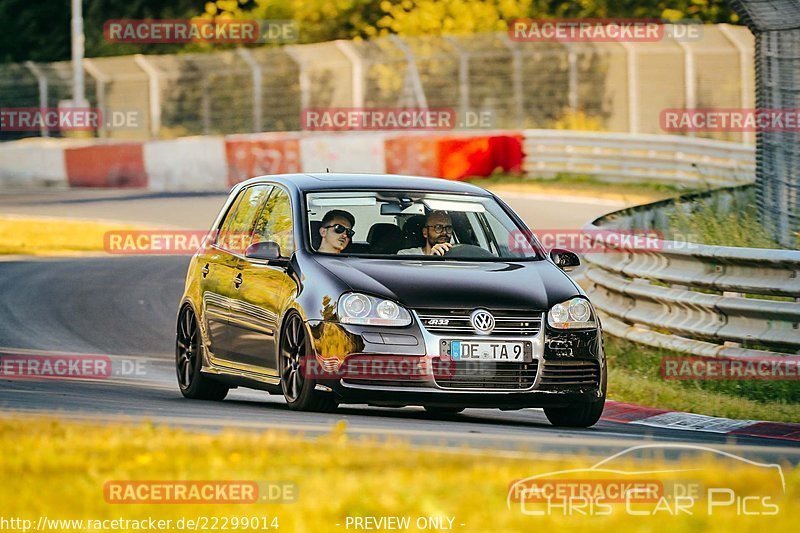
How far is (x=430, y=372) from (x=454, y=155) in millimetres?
22000

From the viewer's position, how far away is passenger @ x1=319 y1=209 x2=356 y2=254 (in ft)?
36.3

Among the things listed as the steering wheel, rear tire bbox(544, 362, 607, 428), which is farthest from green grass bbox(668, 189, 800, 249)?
rear tire bbox(544, 362, 607, 428)

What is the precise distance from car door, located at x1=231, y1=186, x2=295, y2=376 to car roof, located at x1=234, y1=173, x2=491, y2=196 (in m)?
0.13

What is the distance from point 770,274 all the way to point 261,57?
1091 inches

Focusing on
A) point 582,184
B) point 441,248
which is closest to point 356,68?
point 582,184

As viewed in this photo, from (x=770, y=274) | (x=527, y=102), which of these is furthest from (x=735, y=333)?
(x=527, y=102)

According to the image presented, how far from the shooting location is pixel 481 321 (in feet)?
33.3

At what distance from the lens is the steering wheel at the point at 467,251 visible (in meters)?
11.3

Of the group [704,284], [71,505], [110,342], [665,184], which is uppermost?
[71,505]

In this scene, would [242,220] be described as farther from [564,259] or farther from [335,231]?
[564,259]

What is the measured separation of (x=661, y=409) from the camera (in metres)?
12.0

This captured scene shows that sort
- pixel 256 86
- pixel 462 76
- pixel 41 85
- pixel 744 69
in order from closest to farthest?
1. pixel 744 69
2. pixel 462 76
3. pixel 256 86
4. pixel 41 85

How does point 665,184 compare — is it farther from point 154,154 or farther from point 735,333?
point 735,333

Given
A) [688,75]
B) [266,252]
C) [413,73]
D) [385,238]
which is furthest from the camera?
[413,73]
